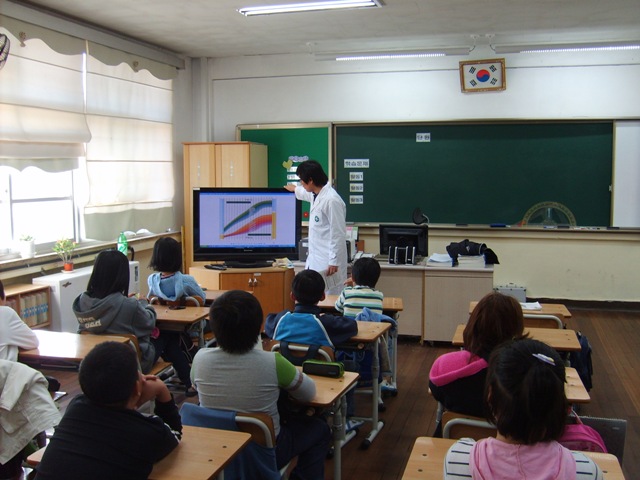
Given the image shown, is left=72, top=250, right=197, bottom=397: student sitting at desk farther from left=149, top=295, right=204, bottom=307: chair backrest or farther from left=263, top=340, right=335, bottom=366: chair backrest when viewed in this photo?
left=263, top=340, right=335, bottom=366: chair backrest

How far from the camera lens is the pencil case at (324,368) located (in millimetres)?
2777

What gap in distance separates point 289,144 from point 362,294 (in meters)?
4.34

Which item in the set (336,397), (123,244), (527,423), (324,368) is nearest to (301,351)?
(324,368)

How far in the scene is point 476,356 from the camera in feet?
8.06

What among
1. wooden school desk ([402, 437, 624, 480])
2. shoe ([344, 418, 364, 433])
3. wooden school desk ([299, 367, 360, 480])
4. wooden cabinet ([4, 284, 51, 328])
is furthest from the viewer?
wooden cabinet ([4, 284, 51, 328])

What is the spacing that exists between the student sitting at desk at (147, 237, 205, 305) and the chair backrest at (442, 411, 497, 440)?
7.67 feet

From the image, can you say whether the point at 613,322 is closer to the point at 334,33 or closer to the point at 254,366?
the point at 334,33

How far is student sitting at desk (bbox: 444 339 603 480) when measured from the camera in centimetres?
157

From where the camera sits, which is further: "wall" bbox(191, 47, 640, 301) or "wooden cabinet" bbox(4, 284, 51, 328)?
"wall" bbox(191, 47, 640, 301)

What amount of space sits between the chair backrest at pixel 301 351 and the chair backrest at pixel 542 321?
1.51 m

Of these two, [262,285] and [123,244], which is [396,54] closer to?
Result: [262,285]

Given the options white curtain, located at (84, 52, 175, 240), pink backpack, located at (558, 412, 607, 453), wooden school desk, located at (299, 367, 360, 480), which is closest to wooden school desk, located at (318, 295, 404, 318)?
wooden school desk, located at (299, 367, 360, 480)

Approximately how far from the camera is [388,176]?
7.86 meters

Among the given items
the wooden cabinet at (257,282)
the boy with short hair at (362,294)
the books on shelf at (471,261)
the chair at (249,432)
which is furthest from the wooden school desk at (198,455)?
the books on shelf at (471,261)
